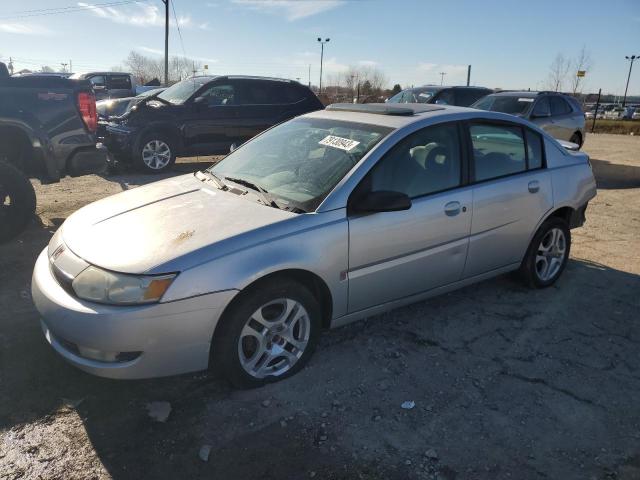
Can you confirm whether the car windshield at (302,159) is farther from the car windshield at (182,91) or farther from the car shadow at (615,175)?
the car shadow at (615,175)

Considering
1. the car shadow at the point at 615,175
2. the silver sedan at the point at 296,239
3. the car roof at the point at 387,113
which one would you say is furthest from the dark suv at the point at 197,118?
the car shadow at the point at 615,175

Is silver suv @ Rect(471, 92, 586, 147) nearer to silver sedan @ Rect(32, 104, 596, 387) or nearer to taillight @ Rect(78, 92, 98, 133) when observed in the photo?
silver sedan @ Rect(32, 104, 596, 387)

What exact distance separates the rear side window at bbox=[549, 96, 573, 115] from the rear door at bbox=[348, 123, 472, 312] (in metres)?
8.91

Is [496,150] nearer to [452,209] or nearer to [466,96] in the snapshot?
[452,209]

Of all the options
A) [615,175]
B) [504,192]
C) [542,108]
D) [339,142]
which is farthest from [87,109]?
[615,175]

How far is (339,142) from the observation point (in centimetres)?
350

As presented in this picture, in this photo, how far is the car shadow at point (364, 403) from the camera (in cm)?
246

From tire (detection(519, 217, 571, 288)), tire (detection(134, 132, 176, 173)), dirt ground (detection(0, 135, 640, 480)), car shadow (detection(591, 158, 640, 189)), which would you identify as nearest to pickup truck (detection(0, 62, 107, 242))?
dirt ground (detection(0, 135, 640, 480))

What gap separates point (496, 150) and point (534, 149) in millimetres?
507

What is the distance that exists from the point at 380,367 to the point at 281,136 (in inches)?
77.1

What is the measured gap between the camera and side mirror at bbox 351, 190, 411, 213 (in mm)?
3025

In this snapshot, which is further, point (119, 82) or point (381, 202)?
Result: point (119, 82)

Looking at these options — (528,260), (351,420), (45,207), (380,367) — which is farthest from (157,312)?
(45,207)

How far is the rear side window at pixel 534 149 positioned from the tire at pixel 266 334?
7.80 ft
